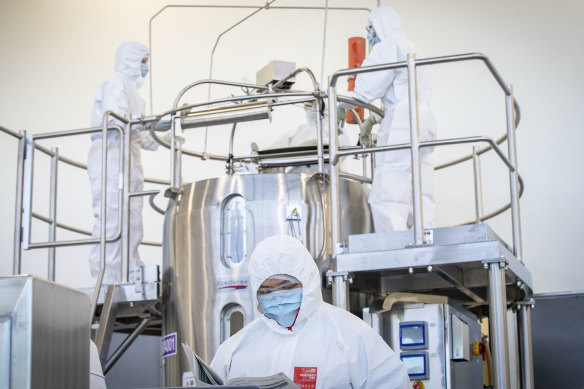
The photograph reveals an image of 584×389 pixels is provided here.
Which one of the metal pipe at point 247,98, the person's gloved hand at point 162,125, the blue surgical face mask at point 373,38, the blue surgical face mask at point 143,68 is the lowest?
the person's gloved hand at point 162,125

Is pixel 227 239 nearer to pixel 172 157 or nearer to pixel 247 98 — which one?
Result: pixel 172 157

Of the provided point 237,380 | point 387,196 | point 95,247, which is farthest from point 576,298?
point 237,380

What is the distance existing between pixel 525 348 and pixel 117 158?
2.78 meters

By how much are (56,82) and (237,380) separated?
252 inches

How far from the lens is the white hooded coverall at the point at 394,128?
4797 millimetres

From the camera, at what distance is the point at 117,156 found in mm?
5754

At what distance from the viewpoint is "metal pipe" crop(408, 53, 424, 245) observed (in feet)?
13.2

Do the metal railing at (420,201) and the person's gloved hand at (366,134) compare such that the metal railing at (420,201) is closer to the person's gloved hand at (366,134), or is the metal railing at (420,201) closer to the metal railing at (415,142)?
the metal railing at (415,142)

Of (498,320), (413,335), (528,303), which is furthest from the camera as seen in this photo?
(528,303)

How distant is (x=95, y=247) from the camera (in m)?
5.77

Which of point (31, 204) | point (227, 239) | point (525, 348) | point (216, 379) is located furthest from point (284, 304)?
point (31, 204)

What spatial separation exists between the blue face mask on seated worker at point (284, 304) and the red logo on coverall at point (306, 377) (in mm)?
186

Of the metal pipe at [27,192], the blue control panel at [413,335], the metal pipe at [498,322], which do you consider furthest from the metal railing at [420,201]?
the metal pipe at [27,192]

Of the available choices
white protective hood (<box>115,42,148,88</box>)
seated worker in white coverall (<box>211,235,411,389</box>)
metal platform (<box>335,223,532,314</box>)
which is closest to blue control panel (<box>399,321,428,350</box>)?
metal platform (<box>335,223,532,314</box>)
